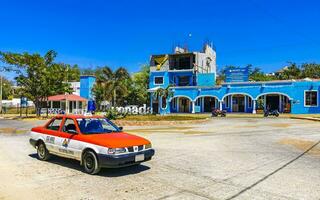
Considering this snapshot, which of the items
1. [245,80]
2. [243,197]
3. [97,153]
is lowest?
[243,197]

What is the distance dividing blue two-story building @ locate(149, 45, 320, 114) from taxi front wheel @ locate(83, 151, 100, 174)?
3662 cm

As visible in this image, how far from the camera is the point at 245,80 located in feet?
158

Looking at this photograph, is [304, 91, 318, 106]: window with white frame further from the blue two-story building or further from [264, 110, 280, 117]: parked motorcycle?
[264, 110, 280, 117]: parked motorcycle

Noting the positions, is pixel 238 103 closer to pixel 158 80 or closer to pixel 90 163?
pixel 158 80

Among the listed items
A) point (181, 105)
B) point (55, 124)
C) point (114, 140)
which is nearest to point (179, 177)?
point (114, 140)

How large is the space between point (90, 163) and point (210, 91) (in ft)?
133

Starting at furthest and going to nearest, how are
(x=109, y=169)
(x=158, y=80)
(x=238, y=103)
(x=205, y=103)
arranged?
(x=158, y=80) < (x=205, y=103) < (x=238, y=103) < (x=109, y=169)

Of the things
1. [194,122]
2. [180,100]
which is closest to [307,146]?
[194,122]

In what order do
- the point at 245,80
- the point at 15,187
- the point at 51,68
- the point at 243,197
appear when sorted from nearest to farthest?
the point at 243,197
the point at 15,187
the point at 51,68
the point at 245,80

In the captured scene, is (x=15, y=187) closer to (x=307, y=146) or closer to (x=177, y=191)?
(x=177, y=191)

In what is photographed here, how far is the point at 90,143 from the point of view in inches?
325

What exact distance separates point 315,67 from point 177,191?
65.5 m

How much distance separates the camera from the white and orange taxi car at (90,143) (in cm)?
795

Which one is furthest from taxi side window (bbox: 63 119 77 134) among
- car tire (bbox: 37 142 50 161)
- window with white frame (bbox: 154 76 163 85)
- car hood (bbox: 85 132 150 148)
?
window with white frame (bbox: 154 76 163 85)
